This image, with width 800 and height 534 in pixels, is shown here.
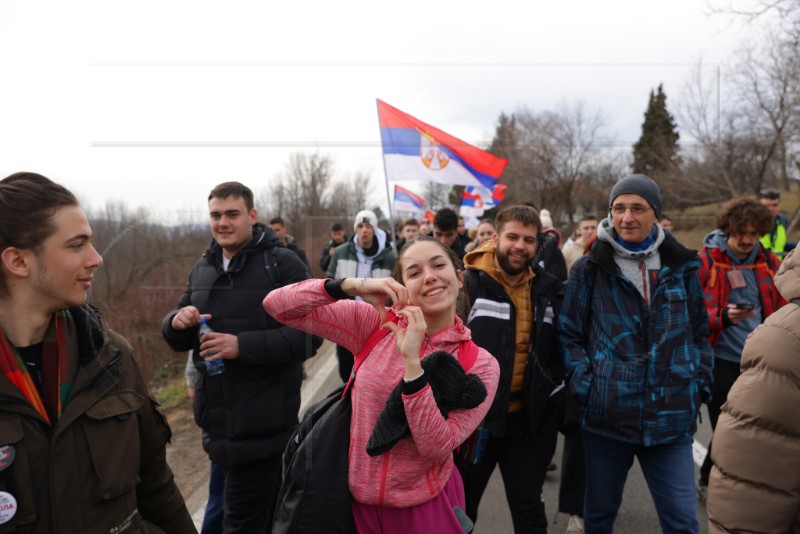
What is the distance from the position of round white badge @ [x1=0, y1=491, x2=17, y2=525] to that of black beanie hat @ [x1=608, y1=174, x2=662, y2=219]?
2969 millimetres

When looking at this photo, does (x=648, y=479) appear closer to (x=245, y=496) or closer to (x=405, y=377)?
(x=405, y=377)

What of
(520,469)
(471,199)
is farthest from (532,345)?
(471,199)

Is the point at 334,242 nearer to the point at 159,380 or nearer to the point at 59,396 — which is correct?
the point at 159,380

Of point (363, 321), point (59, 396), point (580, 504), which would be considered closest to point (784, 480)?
point (363, 321)

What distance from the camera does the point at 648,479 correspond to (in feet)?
9.55

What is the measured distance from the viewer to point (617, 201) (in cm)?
302

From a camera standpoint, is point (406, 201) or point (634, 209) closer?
point (634, 209)

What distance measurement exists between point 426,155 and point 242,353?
4.85 meters

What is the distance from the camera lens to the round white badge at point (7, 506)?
146 cm

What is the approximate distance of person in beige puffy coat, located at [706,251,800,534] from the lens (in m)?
1.53

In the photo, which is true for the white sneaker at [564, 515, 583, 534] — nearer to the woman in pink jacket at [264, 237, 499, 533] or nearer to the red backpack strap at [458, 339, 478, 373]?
the woman in pink jacket at [264, 237, 499, 533]

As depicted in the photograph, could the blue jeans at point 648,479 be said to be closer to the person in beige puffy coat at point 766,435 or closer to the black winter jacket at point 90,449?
the person in beige puffy coat at point 766,435

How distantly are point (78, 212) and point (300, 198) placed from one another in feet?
34.2

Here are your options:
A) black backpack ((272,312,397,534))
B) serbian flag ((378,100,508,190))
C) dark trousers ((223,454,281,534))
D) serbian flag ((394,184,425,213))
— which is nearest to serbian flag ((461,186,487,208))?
serbian flag ((394,184,425,213))
